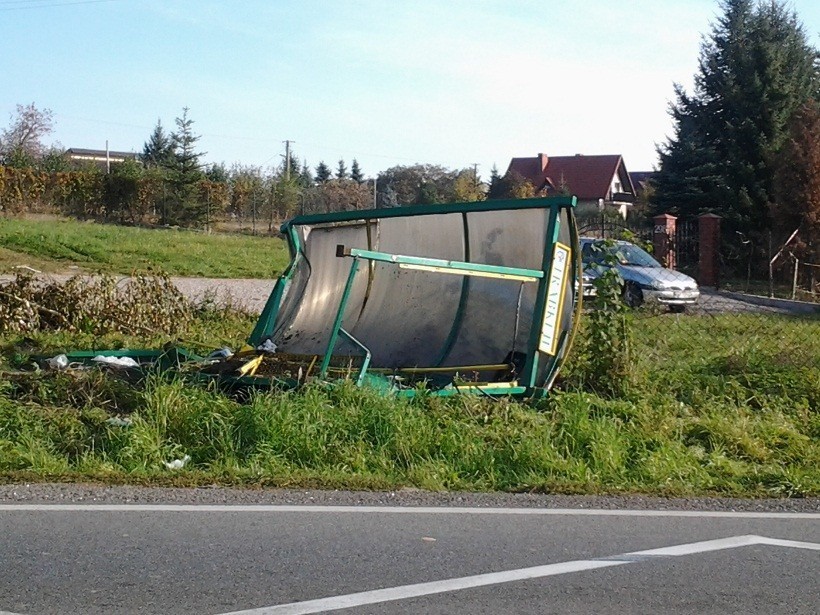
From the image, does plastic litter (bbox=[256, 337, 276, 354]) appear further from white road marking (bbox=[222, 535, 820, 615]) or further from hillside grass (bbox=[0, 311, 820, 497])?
white road marking (bbox=[222, 535, 820, 615])

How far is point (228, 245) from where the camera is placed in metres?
28.7

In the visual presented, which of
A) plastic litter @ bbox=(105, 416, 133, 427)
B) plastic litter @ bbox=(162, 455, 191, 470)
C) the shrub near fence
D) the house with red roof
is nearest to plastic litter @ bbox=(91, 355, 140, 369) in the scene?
plastic litter @ bbox=(105, 416, 133, 427)

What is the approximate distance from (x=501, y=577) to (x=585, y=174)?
66.9 meters

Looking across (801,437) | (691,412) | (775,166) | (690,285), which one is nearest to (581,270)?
(691,412)

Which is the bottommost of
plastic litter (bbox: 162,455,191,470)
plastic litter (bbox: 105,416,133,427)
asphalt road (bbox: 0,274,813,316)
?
plastic litter (bbox: 162,455,191,470)

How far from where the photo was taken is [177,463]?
719cm

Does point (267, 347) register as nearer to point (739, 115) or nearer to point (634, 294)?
point (634, 294)

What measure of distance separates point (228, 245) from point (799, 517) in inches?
939

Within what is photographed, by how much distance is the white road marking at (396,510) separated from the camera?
6.02 meters

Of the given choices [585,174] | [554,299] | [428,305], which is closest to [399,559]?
[554,299]

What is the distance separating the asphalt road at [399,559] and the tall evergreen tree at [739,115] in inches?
1054

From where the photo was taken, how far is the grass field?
22016mm

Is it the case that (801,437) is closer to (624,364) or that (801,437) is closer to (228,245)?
(624,364)

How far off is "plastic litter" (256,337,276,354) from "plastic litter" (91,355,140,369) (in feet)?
3.84
